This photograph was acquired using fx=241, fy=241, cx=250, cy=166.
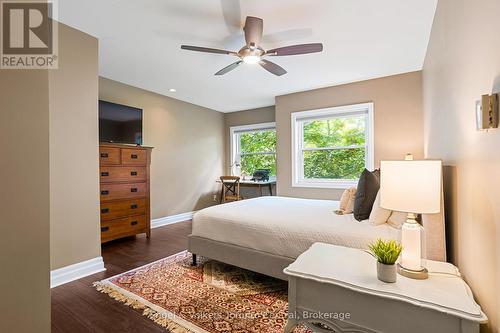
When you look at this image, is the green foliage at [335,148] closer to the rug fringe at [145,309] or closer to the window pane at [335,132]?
the window pane at [335,132]

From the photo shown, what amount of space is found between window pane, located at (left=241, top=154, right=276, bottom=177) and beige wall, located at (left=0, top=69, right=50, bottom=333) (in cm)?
471

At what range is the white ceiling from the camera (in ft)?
6.77

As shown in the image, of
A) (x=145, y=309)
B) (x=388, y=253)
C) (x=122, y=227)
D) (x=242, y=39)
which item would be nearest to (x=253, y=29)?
(x=242, y=39)

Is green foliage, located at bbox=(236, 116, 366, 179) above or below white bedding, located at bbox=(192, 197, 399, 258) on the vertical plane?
above

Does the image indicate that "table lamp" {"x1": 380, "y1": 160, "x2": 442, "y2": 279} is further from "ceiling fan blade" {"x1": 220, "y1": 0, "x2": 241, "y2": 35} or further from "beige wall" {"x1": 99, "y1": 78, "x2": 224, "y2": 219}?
"beige wall" {"x1": 99, "y1": 78, "x2": 224, "y2": 219}

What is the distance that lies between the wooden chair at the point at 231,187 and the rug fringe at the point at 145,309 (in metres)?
2.94

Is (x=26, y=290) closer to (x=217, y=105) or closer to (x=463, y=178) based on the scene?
(x=463, y=178)

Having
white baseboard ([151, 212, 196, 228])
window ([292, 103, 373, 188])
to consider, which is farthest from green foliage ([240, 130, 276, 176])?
white baseboard ([151, 212, 196, 228])

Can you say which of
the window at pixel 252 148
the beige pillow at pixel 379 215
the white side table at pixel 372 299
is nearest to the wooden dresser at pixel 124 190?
the window at pixel 252 148

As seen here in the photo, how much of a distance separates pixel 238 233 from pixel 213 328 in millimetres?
788

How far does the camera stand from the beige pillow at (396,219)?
1.81 m

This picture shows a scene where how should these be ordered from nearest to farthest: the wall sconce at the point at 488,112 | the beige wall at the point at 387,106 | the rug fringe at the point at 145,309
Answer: the wall sconce at the point at 488,112, the rug fringe at the point at 145,309, the beige wall at the point at 387,106

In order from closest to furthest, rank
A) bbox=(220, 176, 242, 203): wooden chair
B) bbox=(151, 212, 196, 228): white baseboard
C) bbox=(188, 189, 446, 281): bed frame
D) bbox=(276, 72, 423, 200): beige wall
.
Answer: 1. bbox=(188, 189, 446, 281): bed frame
2. bbox=(276, 72, 423, 200): beige wall
3. bbox=(151, 212, 196, 228): white baseboard
4. bbox=(220, 176, 242, 203): wooden chair

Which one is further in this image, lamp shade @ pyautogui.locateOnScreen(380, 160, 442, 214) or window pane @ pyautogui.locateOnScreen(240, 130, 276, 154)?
window pane @ pyautogui.locateOnScreen(240, 130, 276, 154)
